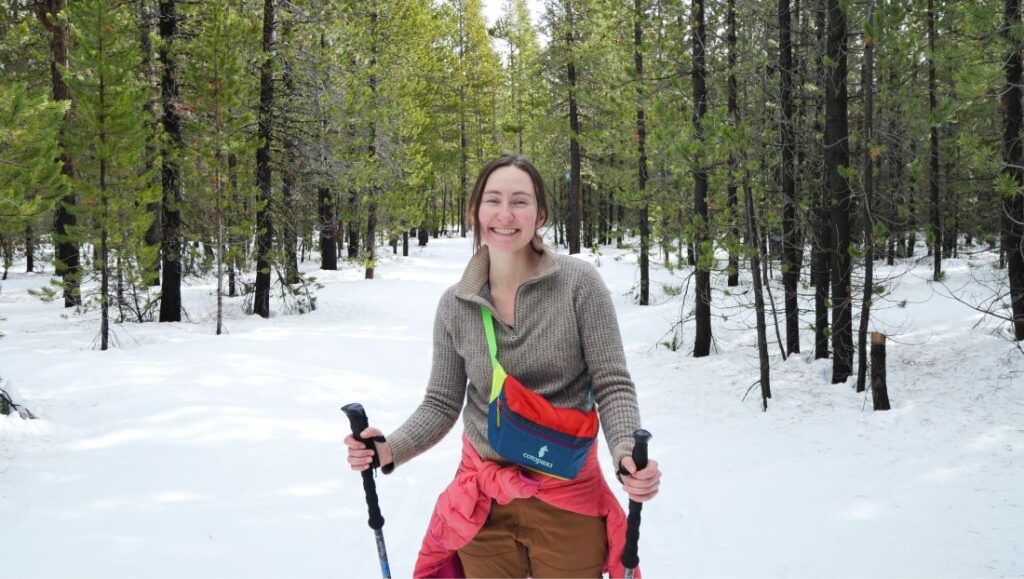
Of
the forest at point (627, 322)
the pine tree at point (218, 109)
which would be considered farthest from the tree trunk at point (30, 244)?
the pine tree at point (218, 109)

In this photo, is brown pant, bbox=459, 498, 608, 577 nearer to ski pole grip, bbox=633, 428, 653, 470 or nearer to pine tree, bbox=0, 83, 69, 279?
ski pole grip, bbox=633, 428, 653, 470

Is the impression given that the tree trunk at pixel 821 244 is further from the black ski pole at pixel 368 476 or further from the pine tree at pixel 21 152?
the pine tree at pixel 21 152

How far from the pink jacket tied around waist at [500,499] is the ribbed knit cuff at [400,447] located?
0.64 ft

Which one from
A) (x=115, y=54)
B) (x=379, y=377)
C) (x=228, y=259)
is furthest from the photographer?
(x=228, y=259)

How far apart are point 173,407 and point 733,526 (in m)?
5.95

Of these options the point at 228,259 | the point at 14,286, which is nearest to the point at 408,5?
the point at 228,259

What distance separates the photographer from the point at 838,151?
25.1ft

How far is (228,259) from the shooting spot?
15148 millimetres

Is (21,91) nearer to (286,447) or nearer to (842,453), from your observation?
(286,447)

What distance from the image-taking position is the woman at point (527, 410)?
1.95 m

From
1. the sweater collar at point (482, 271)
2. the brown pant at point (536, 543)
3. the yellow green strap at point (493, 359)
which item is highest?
the sweater collar at point (482, 271)

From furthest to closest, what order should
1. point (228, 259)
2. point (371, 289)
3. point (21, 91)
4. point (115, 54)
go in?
point (371, 289)
point (228, 259)
point (115, 54)
point (21, 91)

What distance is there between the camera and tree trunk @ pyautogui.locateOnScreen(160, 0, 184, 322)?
1262 centimetres

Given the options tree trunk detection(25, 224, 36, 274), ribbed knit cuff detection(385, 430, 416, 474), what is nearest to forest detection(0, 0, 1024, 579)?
ribbed knit cuff detection(385, 430, 416, 474)
